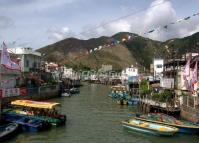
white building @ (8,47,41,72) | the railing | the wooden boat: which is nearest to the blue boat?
the wooden boat

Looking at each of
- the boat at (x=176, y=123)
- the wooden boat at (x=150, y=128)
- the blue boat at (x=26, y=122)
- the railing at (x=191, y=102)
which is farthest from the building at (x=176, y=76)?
the blue boat at (x=26, y=122)

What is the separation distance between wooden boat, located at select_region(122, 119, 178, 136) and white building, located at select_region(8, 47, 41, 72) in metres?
50.5

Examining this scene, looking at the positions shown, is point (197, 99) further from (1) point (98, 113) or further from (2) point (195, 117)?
(1) point (98, 113)

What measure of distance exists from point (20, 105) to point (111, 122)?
46.1ft

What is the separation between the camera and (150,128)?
4625 centimetres

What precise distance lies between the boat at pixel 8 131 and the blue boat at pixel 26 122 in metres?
1.88

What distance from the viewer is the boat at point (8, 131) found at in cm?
3944

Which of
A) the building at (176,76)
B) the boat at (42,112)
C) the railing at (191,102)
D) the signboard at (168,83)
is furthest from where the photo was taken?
the signboard at (168,83)

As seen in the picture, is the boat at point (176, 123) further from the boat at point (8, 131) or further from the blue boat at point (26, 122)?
the boat at point (8, 131)

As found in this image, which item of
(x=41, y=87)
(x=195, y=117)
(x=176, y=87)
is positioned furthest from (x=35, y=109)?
(x=41, y=87)

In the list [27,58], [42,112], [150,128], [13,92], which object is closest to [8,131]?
[42,112]

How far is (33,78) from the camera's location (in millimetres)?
93312

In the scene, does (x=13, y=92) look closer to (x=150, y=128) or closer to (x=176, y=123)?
(x=150, y=128)

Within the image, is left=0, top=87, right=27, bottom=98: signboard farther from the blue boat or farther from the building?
the building
